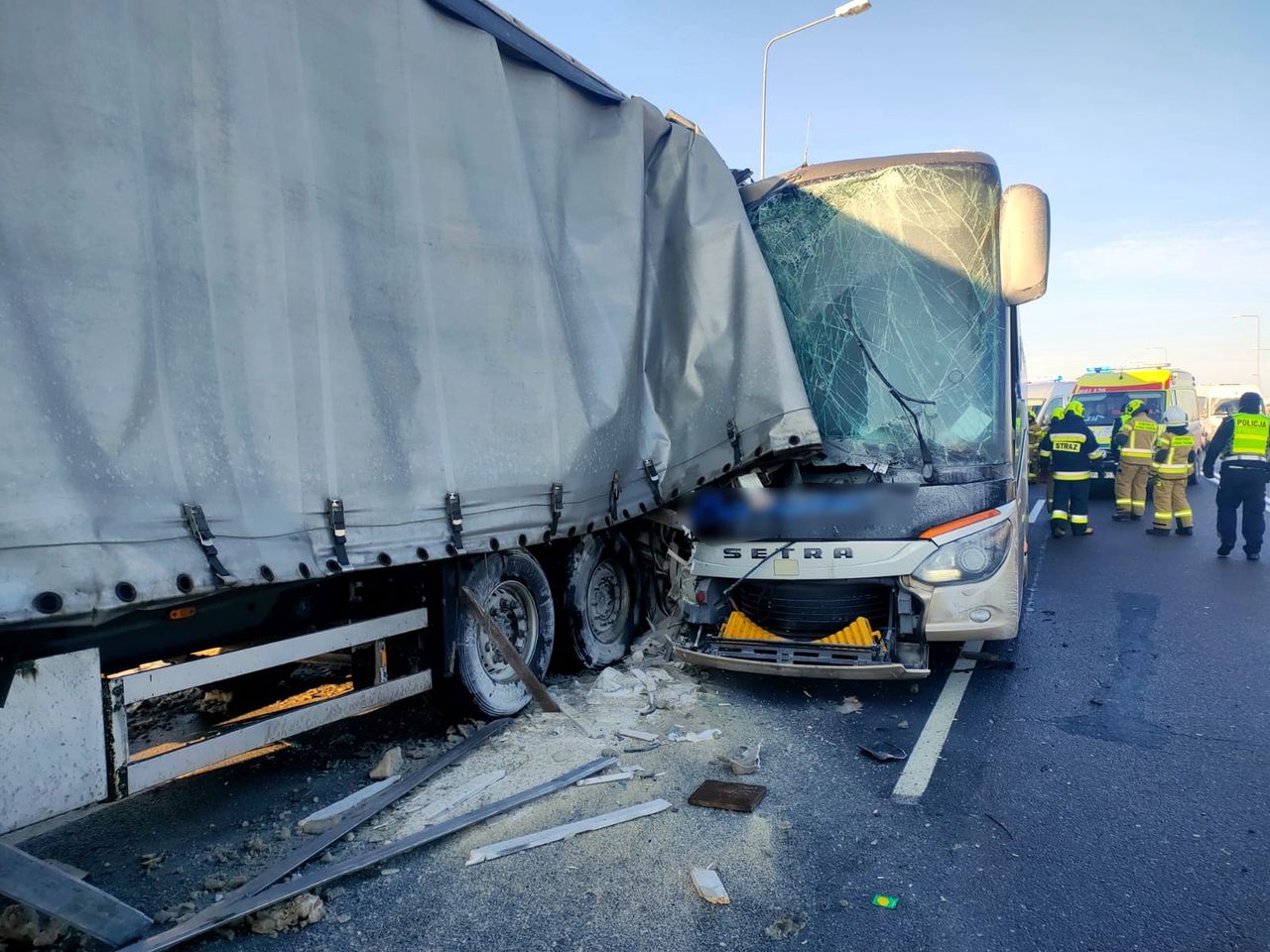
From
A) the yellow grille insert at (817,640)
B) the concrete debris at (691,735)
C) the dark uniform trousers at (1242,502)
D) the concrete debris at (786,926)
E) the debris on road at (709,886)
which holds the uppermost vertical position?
the dark uniform trousers at (1242,502)

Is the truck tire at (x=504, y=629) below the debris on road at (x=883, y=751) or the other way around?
the other way around

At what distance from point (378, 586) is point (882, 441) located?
3042mm

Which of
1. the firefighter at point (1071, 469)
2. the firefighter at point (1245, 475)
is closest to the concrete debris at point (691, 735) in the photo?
the firefighter at point (1245, 475)

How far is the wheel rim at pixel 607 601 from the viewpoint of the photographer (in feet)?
18.6

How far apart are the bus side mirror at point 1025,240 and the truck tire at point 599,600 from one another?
2.97 meters

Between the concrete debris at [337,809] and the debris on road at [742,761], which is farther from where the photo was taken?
the debris on road at [742,761]

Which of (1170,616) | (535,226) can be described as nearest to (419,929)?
(535,226)

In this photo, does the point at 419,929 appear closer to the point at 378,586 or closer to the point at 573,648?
the point at 378,586

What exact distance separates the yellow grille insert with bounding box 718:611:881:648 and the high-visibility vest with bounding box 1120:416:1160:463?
9.68m

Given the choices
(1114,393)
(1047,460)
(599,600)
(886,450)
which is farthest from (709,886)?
(1114,393)

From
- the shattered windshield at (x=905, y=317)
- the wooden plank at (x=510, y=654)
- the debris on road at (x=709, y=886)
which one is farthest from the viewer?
the shattered windshield at (x=905, y=317)

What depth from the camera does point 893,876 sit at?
314 cm

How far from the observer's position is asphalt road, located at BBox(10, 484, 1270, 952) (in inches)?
112

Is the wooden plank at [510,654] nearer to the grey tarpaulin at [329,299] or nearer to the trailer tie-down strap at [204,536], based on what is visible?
the grey tarpaulin at [329,299]
